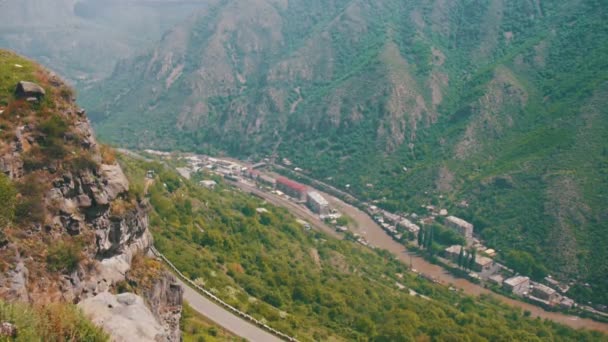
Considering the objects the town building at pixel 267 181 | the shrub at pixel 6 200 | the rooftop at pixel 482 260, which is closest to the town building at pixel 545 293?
the rooftop at pixel 482 260

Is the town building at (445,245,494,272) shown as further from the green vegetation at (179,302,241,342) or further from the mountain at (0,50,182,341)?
the mountain at (0,50,182,341)

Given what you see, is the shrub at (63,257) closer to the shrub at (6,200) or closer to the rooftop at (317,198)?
the shrub at (6,200)

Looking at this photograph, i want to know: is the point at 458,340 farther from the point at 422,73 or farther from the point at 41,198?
the point at 422,73

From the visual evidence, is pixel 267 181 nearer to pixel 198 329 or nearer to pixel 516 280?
pixel 516 280

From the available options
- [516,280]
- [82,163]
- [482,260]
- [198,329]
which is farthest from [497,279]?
[82,163]

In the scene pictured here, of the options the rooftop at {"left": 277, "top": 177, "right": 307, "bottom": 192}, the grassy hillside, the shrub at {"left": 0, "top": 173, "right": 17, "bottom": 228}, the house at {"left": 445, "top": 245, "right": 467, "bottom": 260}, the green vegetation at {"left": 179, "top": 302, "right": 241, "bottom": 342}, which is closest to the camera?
the shrub at {"left": 0, "top": 173, "right": 17, "bottom": 228}

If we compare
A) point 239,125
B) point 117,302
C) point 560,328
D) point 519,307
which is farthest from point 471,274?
point 239,125

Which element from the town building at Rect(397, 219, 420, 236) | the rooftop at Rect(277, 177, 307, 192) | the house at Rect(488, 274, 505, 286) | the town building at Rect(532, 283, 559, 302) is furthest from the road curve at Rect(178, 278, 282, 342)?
the rooftop at Rect(277, 177, 307, 192)
